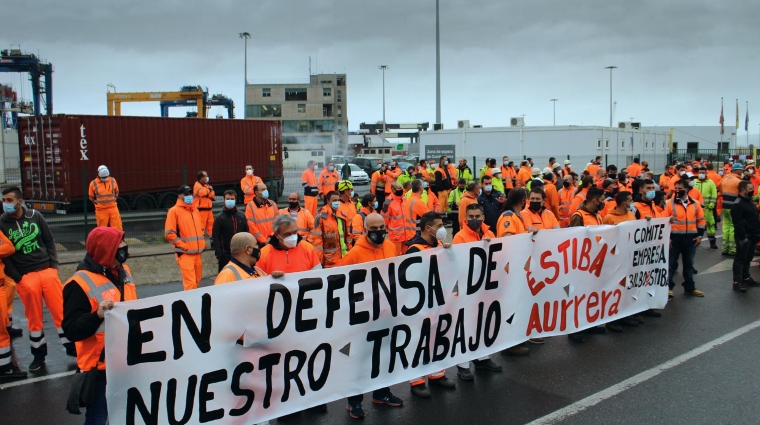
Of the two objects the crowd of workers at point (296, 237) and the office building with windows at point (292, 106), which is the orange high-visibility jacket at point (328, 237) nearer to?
the crowd of workers at point (296, 237)

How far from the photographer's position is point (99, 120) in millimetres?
21406

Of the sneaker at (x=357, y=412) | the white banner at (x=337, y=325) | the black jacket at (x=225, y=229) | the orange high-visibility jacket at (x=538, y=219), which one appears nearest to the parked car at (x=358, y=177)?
the black jacket at (x=225, y=229)

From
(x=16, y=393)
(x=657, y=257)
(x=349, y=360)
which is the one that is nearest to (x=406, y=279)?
(x=349, y=360)

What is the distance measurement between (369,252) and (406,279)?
20.0 inches

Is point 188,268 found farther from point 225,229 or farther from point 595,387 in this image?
point 595,387

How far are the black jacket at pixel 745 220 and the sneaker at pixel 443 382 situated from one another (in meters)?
6.37

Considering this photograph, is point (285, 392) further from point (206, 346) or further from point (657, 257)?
point (657, 257)

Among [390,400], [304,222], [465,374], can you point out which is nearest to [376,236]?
[390,400]

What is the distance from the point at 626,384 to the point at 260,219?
228 inches

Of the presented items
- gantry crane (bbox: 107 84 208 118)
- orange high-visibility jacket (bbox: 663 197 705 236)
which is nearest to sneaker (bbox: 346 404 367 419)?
orange high-visibility jacket (bbox: 663 197 705 236)

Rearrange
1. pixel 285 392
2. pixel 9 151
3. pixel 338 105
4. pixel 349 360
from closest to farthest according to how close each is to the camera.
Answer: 1. pixel 285 392
2. pixel 349 360
3. pixel 9 151
4. pixel 338 105

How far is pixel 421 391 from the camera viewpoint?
18.8ft

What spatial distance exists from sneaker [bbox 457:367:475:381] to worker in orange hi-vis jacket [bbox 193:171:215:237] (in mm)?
8531

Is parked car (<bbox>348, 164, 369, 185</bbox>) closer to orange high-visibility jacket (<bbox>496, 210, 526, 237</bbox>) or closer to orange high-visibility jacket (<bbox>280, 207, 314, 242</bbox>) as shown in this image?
orange high-visibility jacket (<bbox>280, 207, 314, 242</bbox>)
